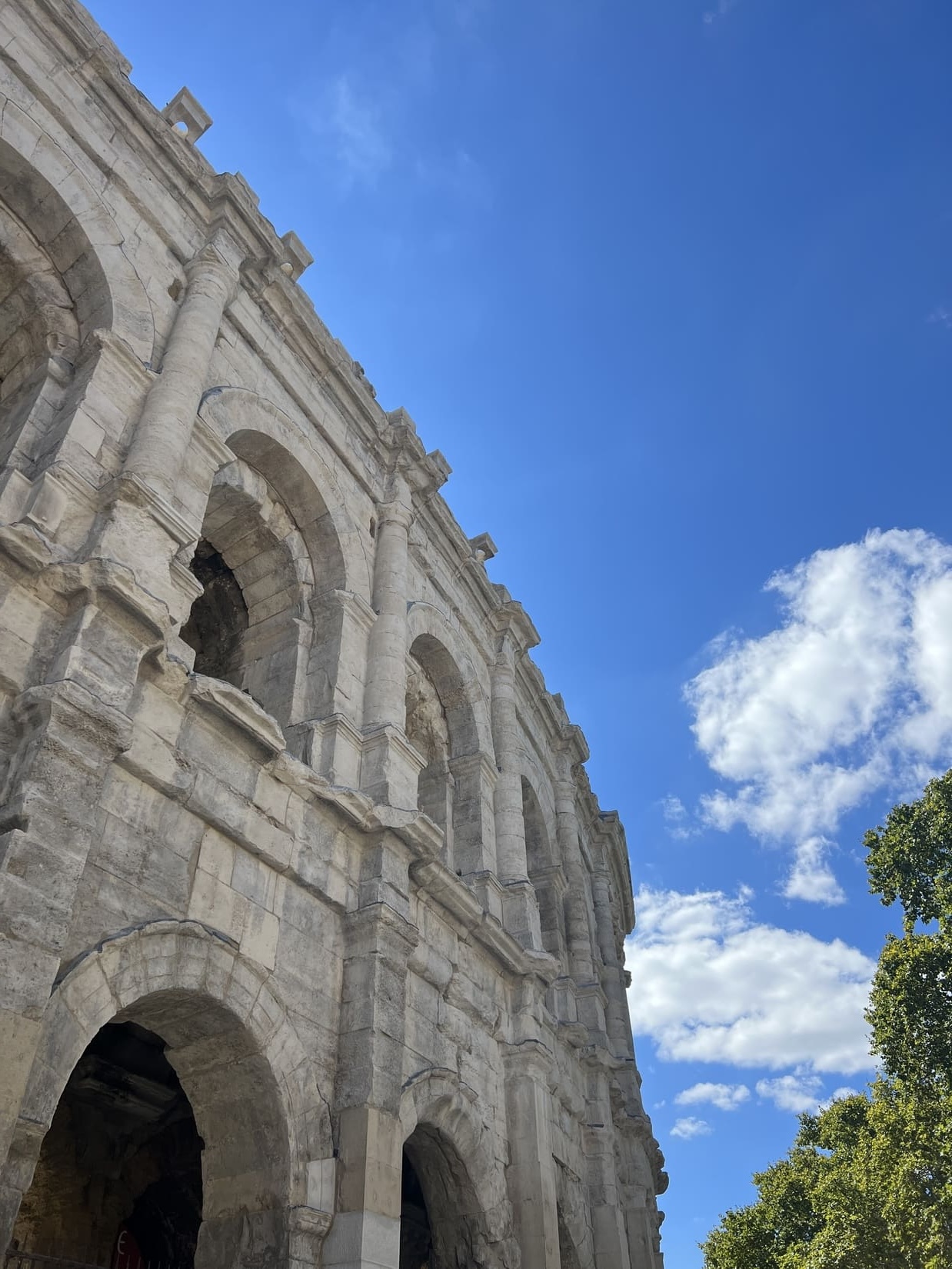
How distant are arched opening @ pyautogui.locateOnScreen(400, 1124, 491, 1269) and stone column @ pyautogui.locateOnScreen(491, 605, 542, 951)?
119 inches

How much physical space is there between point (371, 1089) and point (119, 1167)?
15.3ft

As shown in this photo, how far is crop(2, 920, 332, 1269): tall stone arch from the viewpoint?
654cm

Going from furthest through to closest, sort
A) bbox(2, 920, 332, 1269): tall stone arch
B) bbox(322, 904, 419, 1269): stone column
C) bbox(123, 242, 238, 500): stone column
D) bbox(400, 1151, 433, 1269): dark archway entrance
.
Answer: bbox(400, 1151, 433, 1269): dark archway entrance
bbox(123, 242, 238, 500): stone column
bbox(322, 904, 419, 1269): stone column
bbox(2, 920, 332, 1269): tall stone arch

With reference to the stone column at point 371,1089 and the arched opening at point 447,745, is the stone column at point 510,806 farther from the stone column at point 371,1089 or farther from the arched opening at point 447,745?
the stone column at point 371,1089

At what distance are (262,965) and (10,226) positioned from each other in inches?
260

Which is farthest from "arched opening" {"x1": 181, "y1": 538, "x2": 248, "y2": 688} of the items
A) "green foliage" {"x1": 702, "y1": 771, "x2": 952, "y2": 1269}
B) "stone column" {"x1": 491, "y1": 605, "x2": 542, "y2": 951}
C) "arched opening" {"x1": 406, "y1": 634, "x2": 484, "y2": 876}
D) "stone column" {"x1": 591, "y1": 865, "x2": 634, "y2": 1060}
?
"green foliage" {"x1": 702, "y1": 771, "x2": 952, "y2": 1269}

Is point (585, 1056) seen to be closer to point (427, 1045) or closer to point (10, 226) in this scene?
point (427, 1045)

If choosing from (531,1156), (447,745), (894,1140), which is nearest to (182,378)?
(447,745)

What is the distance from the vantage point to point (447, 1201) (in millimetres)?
9727

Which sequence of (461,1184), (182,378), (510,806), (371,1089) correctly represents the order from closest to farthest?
(371,1089)
(182,378)
(461,1184)
(510,806)

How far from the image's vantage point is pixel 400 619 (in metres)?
11.3

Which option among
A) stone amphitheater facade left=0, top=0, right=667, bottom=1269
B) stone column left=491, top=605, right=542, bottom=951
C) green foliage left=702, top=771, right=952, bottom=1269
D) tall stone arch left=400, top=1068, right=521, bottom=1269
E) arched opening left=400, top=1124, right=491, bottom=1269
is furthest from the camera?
green foliage left=702, top=771, right=952, bottom=1269

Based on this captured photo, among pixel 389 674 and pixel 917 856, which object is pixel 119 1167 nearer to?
pixel 389 674

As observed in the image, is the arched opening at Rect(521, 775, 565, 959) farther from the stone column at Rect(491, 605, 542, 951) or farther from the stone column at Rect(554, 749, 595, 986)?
the stone column at Rect(491, 605, 542, 951)
